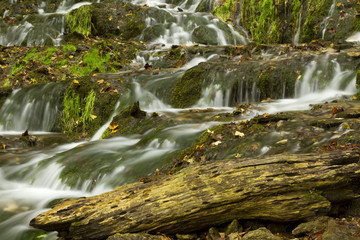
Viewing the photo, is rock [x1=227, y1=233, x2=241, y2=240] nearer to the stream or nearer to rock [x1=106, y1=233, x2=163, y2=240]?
rock [x1=106, y1=233, x2=163, y2=240]

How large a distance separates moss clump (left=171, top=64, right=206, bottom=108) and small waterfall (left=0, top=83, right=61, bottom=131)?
3.15 metres

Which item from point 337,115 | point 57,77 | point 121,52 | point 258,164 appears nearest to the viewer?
point 258,164

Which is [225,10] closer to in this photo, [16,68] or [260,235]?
[16,68]

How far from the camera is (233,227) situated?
106 inches

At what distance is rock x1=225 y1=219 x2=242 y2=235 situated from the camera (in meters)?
2.68

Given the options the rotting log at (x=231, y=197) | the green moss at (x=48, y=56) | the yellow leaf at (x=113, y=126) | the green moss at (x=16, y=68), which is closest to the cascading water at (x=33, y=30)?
the green moss at (x=48, y=56)

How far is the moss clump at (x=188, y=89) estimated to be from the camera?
8.41 m

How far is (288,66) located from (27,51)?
9.92 m

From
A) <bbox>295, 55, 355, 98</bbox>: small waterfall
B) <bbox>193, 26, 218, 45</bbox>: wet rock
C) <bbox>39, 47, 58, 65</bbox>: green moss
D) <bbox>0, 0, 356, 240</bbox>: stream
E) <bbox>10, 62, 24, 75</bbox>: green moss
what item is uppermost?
<bbox>193, 26, 218, 45</bbox>: wet rock

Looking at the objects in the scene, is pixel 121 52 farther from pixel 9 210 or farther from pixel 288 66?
pixel 9 210

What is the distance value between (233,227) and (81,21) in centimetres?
1544

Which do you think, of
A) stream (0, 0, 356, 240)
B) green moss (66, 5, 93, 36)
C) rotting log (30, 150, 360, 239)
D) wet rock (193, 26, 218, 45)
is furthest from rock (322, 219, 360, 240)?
green moss (66, 5, 93, 36)

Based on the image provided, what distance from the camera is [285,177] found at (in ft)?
8.81

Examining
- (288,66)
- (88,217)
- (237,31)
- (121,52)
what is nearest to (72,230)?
(88,217)
